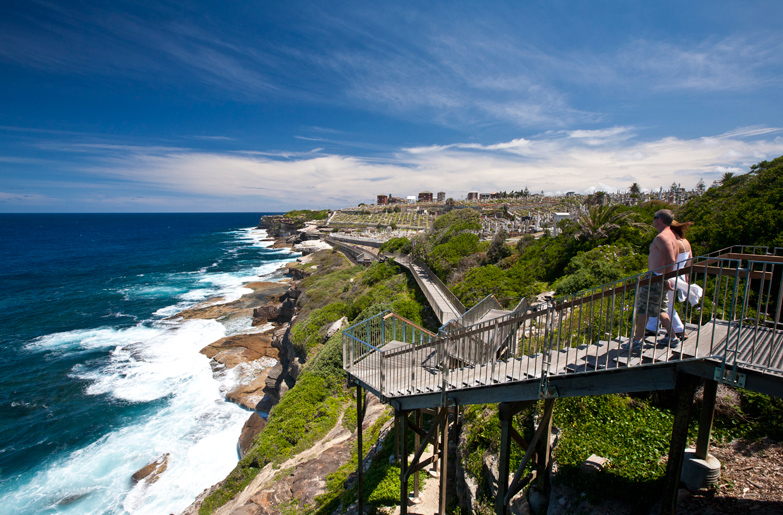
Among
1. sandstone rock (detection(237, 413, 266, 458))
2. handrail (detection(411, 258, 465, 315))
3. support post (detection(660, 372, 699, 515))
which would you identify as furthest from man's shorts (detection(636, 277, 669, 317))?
sandstone rock (detection(237, 413, 266, 458))

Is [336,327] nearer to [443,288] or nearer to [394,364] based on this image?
[443,288]

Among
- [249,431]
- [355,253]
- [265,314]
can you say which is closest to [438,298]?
[249,431]

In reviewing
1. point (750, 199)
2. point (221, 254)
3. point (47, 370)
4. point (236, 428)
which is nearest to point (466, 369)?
point (750, 199)

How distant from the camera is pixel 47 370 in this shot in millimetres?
25375

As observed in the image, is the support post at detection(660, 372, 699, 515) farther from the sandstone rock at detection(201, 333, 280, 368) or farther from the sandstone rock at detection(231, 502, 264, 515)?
the sandstone rock at detection(201, 333, 280, 368)

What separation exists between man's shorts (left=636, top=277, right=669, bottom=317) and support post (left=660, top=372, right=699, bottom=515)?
77 cm

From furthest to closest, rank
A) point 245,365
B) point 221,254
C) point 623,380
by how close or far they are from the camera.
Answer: point 221,254
point 245,365
point 623,380

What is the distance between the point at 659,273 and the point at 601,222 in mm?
14471

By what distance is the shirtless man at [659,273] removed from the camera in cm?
456

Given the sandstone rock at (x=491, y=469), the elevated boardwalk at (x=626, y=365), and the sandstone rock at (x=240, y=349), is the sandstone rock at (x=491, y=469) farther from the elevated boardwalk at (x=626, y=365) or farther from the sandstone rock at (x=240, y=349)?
the sandstone rock at (x=240, y=349)

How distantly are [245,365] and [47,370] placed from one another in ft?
46.1

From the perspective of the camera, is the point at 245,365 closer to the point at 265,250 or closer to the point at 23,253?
the point at 265,250

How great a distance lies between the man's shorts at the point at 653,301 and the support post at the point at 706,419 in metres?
1.10

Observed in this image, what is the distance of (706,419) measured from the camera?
191 inches
